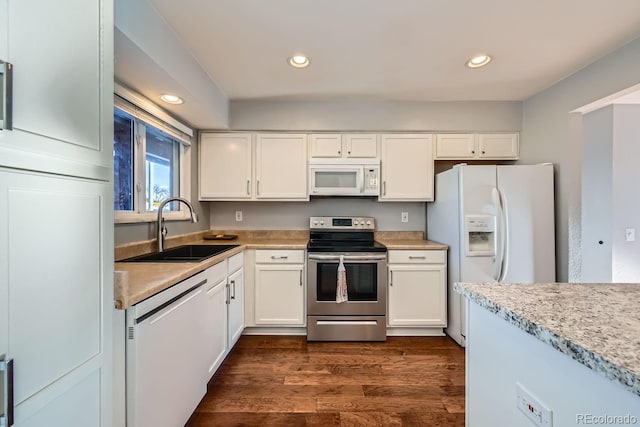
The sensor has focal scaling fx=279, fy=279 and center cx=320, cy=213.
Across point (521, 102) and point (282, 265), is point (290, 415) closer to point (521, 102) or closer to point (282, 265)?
point (282, 265)

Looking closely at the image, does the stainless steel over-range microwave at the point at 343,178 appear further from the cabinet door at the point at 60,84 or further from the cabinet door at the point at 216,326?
the cabinet door at the point at 60,84

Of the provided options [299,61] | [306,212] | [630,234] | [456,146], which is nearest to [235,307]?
[306,212]

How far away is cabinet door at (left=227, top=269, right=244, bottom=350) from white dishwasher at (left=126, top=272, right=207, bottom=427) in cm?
50

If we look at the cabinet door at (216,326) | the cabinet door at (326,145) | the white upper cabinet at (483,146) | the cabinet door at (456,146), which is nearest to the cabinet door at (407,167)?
the cabinet door at (456,146)

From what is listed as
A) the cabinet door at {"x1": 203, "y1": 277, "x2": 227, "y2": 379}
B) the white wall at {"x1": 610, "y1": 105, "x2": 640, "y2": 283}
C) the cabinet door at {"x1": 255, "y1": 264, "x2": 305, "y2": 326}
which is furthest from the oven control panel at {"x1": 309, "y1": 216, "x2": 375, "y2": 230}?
the white wall at {"x1": 610, "y1": 105, "x2": 640, "y2": 283}

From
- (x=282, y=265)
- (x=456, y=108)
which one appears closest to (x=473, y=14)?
(x=456, y=108)

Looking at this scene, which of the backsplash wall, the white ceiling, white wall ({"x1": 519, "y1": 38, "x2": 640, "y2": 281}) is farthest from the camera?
the backsplash wall

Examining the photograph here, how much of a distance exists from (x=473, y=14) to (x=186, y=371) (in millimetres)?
2533

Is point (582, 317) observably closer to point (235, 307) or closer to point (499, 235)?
point (499, 235)

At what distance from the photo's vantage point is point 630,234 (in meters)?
2.95

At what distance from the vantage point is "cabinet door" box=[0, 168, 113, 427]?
0.61 metres

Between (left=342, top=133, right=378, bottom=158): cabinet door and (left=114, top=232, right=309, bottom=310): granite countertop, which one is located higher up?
(left=342, top=133, right=378, bottom=158): cabinet door

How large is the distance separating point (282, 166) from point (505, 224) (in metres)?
2.13

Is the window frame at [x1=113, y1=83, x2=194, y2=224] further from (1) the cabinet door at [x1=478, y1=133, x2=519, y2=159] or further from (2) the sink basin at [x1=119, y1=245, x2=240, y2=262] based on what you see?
(1) the cabinet door at [x1=478, y1=133, x2=519, y2=159]
